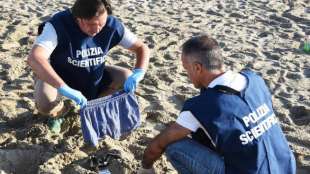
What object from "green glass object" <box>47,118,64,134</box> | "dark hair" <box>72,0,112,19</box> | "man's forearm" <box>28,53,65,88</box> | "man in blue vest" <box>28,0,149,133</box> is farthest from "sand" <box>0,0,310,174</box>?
"dark hair" <box>72,0,112,19</box>

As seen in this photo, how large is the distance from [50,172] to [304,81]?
2.80 metres

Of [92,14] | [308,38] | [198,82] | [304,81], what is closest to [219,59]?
[198,82]

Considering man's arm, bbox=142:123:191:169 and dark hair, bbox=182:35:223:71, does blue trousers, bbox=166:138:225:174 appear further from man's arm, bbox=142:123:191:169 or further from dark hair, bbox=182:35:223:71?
dark hair, bbox=182:35:223:71

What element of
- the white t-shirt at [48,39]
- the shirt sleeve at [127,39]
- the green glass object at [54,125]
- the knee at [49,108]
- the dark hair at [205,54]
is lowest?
the green glass object at [54,125]

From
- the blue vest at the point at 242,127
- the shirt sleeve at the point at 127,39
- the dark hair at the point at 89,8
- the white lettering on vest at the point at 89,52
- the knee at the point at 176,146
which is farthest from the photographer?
the shirt sleeve at the point at 127,39

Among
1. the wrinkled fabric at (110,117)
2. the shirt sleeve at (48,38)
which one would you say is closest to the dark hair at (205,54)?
the wrinkled fabric at (110,117)

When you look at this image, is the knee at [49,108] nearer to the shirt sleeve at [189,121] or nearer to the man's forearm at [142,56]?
the man's forearm at [142,56]

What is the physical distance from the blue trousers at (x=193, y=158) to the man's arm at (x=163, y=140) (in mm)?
63

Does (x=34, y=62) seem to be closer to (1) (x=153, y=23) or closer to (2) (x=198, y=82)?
(2) (x=198, y=82)

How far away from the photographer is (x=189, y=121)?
8.16 ft

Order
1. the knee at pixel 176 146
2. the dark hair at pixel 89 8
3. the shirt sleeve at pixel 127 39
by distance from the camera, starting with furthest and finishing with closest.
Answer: the shirt sleeve at pixel 127 39 → the dark hair at pixel 89 8 → the knee at pixel 176 146

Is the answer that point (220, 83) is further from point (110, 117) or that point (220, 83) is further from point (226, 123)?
point (110, 117)

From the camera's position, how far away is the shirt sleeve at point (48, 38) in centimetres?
332

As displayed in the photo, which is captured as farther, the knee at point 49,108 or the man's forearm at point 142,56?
the man's forearm at point 142,56
